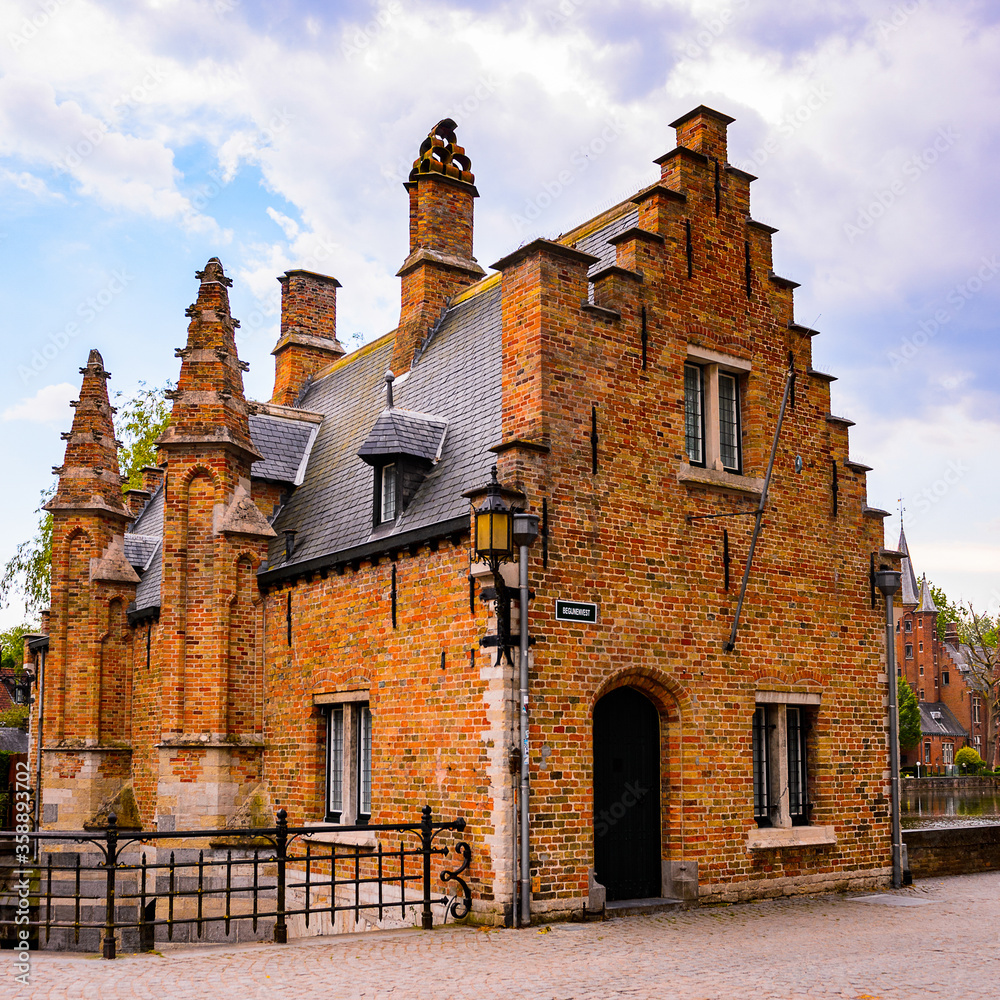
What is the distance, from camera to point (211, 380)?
53.9 feet

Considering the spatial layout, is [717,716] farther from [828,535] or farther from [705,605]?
[828,535]

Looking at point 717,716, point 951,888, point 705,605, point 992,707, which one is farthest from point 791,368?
point 992,707

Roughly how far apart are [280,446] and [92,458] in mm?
4655

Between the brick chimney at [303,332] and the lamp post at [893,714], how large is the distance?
13.3 m

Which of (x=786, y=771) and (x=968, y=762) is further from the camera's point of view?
(x=968, y=762)

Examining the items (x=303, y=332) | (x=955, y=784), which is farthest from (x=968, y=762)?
(x=303, y=332)

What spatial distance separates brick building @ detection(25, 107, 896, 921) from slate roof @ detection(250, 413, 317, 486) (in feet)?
0.17

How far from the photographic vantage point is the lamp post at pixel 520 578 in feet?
34.7

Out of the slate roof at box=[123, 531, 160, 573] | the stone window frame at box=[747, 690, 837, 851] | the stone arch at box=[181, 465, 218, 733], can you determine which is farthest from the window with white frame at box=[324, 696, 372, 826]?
→ the slate roof at box=[123, 531, 160, 573]

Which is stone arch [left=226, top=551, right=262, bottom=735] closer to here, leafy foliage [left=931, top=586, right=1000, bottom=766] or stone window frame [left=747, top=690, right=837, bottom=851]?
stone window frame [left=747, top=690, right=837, bottom=851]

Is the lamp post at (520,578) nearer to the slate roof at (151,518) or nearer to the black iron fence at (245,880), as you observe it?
the black iron fence at (245,880)

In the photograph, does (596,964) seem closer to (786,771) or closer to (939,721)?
(786,771)

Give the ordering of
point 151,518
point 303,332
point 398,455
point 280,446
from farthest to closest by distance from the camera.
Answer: point 303,332, point 151,518, point 280,446, point 398,455

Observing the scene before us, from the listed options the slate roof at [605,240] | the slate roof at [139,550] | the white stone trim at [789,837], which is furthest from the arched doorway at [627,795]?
the slate roof at [139,550]
